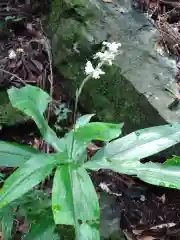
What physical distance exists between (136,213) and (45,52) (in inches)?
60.5

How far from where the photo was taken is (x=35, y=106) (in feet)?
5.36

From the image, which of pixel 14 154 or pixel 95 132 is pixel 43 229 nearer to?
pixel 14 154

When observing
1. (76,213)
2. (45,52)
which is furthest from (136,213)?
(45,52)

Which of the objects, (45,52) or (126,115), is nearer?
(126,115)

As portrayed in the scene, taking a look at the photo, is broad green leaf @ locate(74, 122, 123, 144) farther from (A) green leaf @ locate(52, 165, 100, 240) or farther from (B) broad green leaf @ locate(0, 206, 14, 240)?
(B) broad green leaf @ locate(0, 206, 14, 240)

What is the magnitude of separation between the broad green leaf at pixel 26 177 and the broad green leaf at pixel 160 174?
337mm

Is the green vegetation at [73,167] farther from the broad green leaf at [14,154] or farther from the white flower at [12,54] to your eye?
the white flower at [12,54]

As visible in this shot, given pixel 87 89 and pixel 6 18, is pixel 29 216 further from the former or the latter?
pixel 6 18

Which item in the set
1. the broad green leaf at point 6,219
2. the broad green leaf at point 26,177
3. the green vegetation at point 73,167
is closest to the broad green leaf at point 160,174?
the green vegetation at point 73,167

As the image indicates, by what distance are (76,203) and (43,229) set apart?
0.94 ft

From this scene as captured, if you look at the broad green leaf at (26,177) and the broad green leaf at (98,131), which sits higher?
the broad green leaf at (98,131)

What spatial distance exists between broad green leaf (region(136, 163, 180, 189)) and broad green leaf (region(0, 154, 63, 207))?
0.34 meters

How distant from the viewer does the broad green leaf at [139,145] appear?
5.03 feet

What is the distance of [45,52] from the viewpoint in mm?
3049
